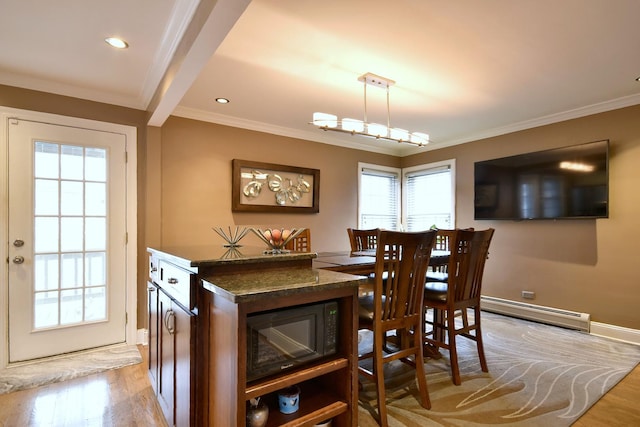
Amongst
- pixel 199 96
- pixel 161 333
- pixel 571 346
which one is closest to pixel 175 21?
pixel 199 96

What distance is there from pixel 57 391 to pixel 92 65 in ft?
8.19

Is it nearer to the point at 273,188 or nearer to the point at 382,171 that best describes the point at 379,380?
the point at 273,188

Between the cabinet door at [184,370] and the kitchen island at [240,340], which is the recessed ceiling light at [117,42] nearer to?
the kitchen island at [240,340]

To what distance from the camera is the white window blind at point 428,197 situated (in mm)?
5027

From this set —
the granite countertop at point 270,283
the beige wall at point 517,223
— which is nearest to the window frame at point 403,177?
the beige wall at point 517,223

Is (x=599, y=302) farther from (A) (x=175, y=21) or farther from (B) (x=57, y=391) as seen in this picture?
(B) (x=57, y=391)

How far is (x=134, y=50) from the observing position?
93.6 inches

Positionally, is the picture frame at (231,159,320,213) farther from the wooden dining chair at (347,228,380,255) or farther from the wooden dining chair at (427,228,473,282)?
the wooden dining chair at (427,228,473,282)

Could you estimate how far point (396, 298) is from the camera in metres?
2.05

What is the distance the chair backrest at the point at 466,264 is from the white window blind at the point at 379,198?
8.65 feet

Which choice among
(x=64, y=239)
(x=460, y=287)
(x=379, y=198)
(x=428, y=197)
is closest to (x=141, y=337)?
(x=64, y=239)

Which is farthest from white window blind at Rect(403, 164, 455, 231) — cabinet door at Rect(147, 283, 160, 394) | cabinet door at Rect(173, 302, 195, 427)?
cabinet door at Rect(173, 302, 195, 427)

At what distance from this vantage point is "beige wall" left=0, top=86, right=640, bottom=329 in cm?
333

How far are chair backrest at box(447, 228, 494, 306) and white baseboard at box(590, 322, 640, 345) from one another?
1972 mm
